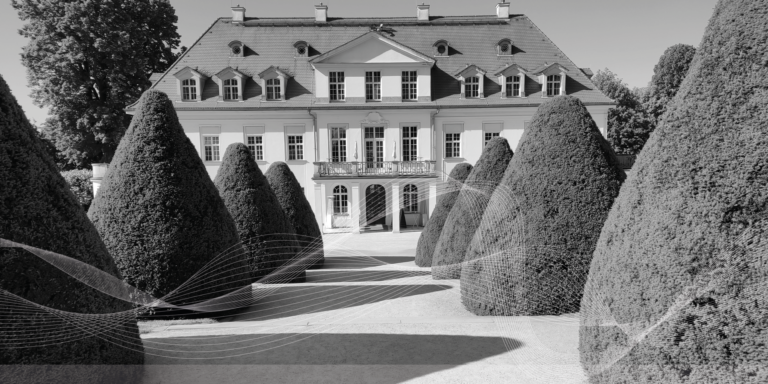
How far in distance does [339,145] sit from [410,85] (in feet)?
22.0

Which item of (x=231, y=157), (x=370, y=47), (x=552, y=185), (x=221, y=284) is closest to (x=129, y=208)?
(x=221, y=284)

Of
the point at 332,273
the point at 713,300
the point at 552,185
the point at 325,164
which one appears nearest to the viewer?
the point at 713,300

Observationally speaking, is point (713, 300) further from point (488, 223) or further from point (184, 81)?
point (184, 81)

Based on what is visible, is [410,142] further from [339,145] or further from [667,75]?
[667,75]

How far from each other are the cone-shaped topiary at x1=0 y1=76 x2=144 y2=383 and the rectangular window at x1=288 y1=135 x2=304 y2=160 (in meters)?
27.2

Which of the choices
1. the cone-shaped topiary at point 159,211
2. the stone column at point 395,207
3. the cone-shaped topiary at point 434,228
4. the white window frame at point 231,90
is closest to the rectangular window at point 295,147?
the white window frame at point 231,90

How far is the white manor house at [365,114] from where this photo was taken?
30.8m

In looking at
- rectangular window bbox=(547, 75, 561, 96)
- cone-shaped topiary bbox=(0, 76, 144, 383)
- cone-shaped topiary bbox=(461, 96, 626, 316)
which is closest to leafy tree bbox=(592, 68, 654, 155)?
rectangular window bbox=(547, 75, 561, 96)

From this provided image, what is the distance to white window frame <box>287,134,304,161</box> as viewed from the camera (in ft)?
105

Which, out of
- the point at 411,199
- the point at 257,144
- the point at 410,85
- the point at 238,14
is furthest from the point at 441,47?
the point at 238,14

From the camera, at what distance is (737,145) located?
376 centimetres

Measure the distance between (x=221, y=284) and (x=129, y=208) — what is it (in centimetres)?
218

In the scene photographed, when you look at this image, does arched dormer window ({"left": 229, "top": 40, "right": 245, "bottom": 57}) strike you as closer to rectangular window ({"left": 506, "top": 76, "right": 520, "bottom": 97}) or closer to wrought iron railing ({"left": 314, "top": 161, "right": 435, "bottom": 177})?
wrought iron railing ({"left": 314, "top": 161, "right": 435, "bottom": 177})

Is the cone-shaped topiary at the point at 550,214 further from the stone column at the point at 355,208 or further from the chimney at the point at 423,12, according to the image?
the chimney at the point at 423,12
